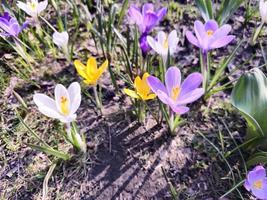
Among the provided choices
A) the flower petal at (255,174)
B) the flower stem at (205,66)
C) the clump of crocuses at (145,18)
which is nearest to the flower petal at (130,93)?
the clump of crocuses at (145,18)

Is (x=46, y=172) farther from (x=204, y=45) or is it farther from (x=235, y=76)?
(x=235, y=76)

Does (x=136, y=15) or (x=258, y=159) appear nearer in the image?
(x=258, y=159)

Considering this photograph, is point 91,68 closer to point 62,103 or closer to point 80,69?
point 80,69

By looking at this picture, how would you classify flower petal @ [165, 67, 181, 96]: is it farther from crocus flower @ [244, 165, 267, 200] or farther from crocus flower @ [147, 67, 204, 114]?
crocus flower @ [244, 165, 267, 200]

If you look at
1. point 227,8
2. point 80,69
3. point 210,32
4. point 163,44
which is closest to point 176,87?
point 163,44

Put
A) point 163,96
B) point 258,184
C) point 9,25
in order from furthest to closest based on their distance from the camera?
point 9,25 → point 258,184 → point 163,96

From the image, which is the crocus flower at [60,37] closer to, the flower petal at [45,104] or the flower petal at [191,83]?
the flower petal at [45,104]
